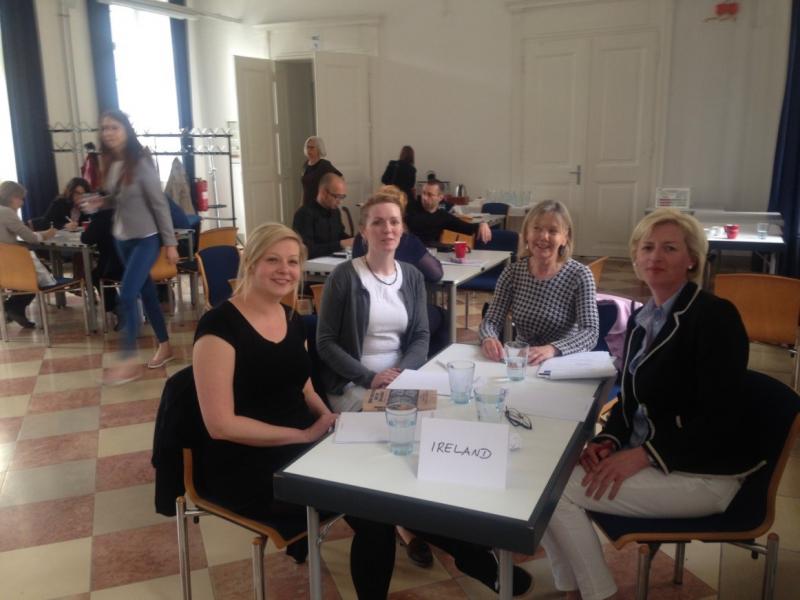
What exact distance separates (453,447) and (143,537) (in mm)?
1676

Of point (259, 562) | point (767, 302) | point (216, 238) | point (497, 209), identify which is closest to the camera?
point (259, 562)

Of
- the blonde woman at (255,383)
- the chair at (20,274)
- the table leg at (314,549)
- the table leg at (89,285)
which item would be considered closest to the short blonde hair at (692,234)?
the blonde woman at (255,383)

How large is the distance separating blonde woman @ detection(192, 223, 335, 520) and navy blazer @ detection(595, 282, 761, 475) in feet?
3.05

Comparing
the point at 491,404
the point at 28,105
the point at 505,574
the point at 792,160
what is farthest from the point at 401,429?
the point at 28,105

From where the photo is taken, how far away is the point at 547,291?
2.77 metres

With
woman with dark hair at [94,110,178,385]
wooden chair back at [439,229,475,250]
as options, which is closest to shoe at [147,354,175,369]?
woman with dark hair at [94,110,178,385]

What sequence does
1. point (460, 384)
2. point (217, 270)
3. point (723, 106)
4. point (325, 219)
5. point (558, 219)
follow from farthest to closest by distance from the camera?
point (723, 106), point (325, 219), point (217, 270), point (558, 219), point (460, 384)

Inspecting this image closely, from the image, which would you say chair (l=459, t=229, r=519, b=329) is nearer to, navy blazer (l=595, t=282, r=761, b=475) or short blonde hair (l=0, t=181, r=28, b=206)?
navy blazer (l=595, t=282, r=761, b=475)

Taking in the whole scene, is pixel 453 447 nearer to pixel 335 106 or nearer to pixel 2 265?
pixel 2 265

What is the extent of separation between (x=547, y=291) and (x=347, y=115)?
22.5 ft

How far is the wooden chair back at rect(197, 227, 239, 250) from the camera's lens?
559cm

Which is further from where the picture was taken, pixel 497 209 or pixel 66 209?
pixel 497 209

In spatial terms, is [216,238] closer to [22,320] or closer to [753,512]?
[22,320]

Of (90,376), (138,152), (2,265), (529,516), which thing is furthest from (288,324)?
(2,265)
